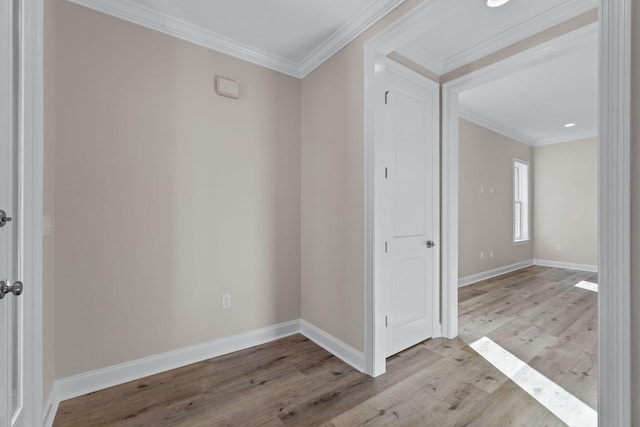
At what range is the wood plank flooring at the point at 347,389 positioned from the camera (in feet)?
5.57

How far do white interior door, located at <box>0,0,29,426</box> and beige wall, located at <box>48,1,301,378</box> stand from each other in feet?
2.49

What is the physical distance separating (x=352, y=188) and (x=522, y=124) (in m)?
4.82

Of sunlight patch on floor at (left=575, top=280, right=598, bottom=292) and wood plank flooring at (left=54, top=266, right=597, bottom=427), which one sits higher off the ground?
sunlight patch on floor at (left=575, top=280, right=598, bottom=292)

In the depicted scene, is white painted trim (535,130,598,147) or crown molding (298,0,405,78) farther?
white painted trim (535,130,598,147)

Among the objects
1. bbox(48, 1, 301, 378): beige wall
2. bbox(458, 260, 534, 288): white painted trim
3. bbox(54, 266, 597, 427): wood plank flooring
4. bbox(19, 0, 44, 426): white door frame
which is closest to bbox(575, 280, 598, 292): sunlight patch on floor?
bbox(458, 260, 534, 288): white painted trim

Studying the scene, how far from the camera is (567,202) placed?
6.20 m

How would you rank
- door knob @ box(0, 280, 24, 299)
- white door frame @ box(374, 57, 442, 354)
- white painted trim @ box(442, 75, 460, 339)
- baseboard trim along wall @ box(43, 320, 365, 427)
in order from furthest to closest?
white painted trim @ box(442, 75, 460, 339) → white door frame @ box(374, 57, 442, 354) → baseboard trim along wall @ box(43, 320, 365, 427) → door knob @ box(0, 280, 24, 299)

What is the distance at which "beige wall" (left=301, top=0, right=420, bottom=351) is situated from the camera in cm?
227

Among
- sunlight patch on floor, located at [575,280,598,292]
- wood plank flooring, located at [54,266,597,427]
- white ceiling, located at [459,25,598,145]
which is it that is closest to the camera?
wood plank flooring, located at [54,266,597,427]

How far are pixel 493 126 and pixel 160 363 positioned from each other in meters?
6.09

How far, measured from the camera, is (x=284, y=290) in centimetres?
285

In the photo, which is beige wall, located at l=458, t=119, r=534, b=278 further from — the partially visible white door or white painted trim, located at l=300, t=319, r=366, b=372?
white painted trim, located at l=300, t=319, r=366, b=372

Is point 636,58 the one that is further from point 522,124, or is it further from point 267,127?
point 522,124

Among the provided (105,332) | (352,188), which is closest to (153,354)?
(105,332)
